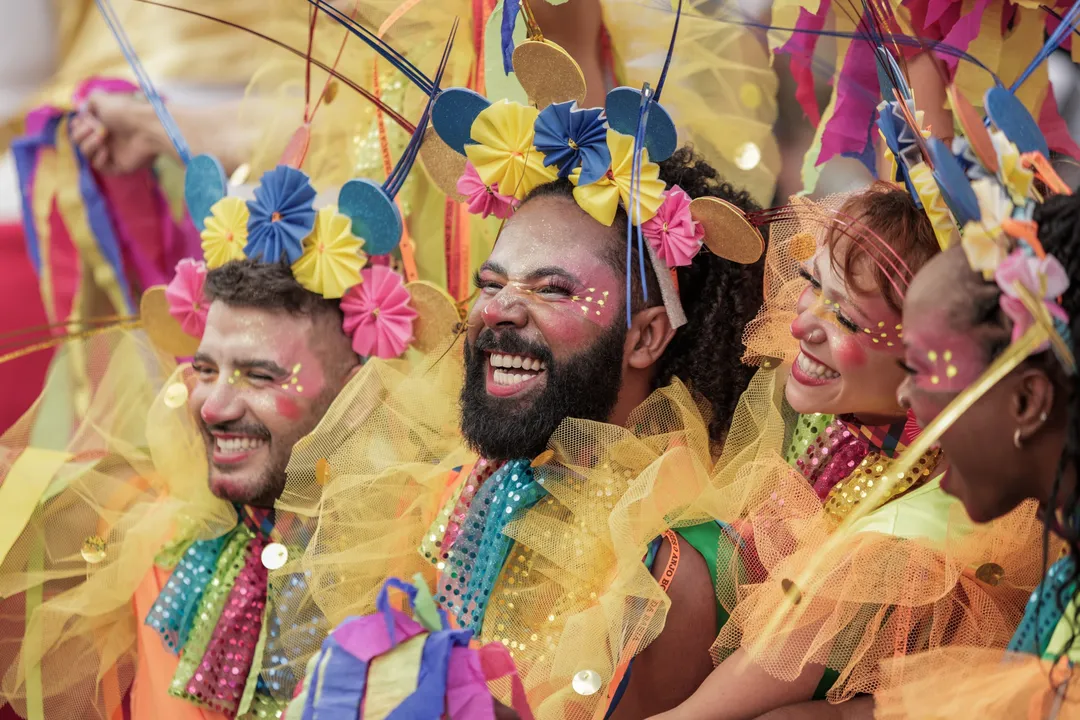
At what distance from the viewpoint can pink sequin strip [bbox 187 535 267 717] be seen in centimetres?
239

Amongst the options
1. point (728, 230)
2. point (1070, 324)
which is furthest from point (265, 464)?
point (1070, 324)

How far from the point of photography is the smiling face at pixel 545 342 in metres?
2.10

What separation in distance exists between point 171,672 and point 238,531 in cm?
30

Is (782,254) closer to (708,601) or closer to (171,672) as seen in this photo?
(708,601)

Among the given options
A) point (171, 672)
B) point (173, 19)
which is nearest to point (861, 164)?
point (171, 672)

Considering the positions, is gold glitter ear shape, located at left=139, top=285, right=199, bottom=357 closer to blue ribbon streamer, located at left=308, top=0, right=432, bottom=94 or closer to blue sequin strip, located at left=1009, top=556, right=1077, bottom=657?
blue ribbon streamer, located at left=308, top=0, right=432, bottom=94

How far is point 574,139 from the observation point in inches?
86.0

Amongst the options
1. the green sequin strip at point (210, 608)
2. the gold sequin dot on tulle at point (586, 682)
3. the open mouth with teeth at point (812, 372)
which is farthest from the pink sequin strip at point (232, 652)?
the open mouth with teeth at point (812, 372)

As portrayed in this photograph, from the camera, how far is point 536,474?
2123 mm

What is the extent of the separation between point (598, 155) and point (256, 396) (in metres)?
0.82

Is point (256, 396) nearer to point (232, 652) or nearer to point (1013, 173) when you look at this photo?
point (232, 652)

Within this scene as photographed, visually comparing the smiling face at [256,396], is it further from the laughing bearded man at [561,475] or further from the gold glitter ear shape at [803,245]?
the gold glitter ear shape at [803,245]

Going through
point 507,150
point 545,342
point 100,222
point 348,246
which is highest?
point 507,150

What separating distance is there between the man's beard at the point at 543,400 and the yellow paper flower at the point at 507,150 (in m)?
0.29
